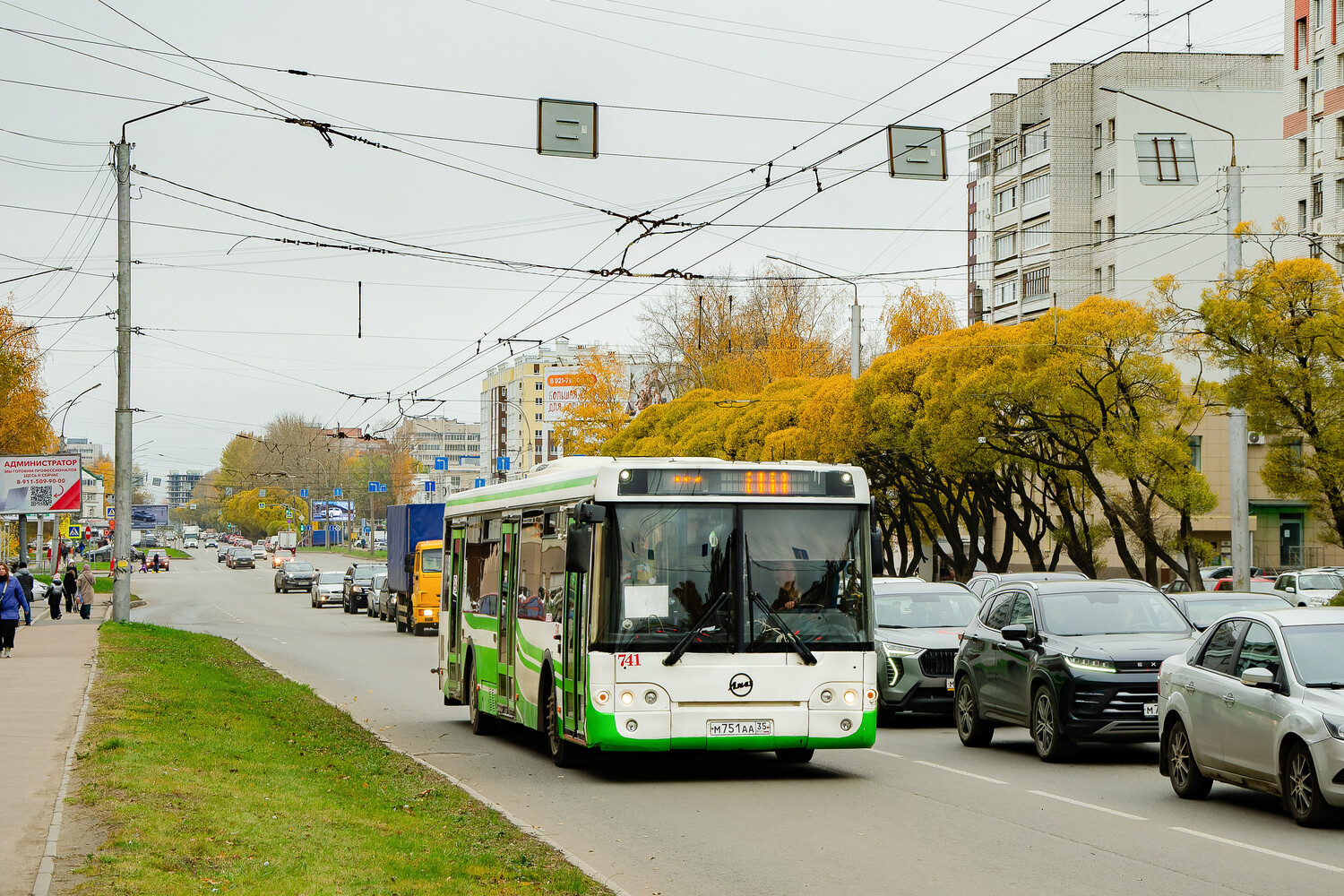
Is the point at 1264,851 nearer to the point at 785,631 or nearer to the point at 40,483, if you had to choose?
the point at 785,631

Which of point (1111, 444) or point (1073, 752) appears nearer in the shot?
point (1073, 752)

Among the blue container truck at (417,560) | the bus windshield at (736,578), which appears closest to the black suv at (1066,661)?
the bus windshield at (736,578)

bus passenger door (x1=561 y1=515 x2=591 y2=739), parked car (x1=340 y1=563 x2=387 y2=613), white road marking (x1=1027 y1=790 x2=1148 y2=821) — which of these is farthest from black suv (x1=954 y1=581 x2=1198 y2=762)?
parked car (x1=340 y1=563 x2=387 y2=613)

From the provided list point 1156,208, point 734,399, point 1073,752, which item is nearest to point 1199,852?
point 1073,752

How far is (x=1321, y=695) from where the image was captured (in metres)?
10.4

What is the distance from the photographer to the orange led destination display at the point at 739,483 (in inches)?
539

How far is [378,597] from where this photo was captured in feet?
184

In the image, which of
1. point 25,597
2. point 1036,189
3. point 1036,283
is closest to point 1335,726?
point 25,597

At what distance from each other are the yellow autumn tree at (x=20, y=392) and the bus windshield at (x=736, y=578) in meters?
48.9

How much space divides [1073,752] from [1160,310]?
995 inches

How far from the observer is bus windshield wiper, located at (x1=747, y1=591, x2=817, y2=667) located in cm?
1338

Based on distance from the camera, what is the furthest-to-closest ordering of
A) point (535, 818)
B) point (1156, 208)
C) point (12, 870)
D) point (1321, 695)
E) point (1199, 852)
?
point (1156, 208), point (535, 818), point (1321, 695), point (1199, 852), point (12, 870)

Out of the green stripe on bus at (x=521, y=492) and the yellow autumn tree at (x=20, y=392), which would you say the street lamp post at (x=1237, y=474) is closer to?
the green stripe on bus at (x=521, y=492)

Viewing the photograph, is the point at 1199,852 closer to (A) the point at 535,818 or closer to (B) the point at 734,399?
(A) the point at 535,818
